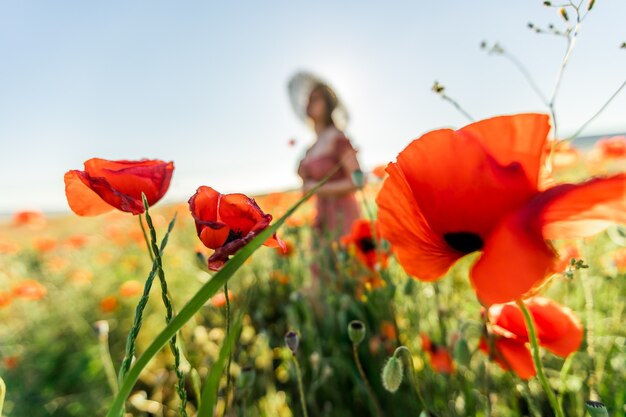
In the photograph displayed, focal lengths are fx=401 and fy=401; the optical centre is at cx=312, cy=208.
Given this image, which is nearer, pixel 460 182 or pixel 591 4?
pixel 460 182

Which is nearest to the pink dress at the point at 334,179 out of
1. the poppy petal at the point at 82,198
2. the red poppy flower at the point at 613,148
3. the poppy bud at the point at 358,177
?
the poppy bud at the point at 358,177

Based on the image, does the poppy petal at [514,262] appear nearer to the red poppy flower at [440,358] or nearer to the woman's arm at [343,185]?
the red poppy flower at [440,358]

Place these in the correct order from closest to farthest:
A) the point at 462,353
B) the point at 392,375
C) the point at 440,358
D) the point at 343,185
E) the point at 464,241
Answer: the point at 464,241
the point at 392,375
the point at 462,353
the point at 440,358
the point at 343,185

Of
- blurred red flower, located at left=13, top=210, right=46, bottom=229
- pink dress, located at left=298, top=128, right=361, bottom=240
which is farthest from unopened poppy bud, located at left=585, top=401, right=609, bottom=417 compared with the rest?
blurred red flower, located at left=13, top=210, right=46, bottom=229

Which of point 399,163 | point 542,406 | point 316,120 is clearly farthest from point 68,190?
point 316,120

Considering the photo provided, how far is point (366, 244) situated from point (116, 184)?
2.60 feet

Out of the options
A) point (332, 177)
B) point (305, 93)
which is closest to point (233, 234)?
point (332, 177)

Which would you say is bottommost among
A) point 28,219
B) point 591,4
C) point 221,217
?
point 28,219

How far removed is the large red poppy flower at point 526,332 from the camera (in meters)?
0.55

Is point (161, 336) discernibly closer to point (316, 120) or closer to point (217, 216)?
point (217, 216)

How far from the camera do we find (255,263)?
223 cm

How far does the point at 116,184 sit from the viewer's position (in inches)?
17.7

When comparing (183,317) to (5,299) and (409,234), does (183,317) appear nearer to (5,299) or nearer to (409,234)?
(409,234)

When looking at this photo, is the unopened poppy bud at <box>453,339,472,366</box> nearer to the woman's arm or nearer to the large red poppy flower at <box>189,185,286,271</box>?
the large red poppy flower at <box>189,185,286,271</box>
